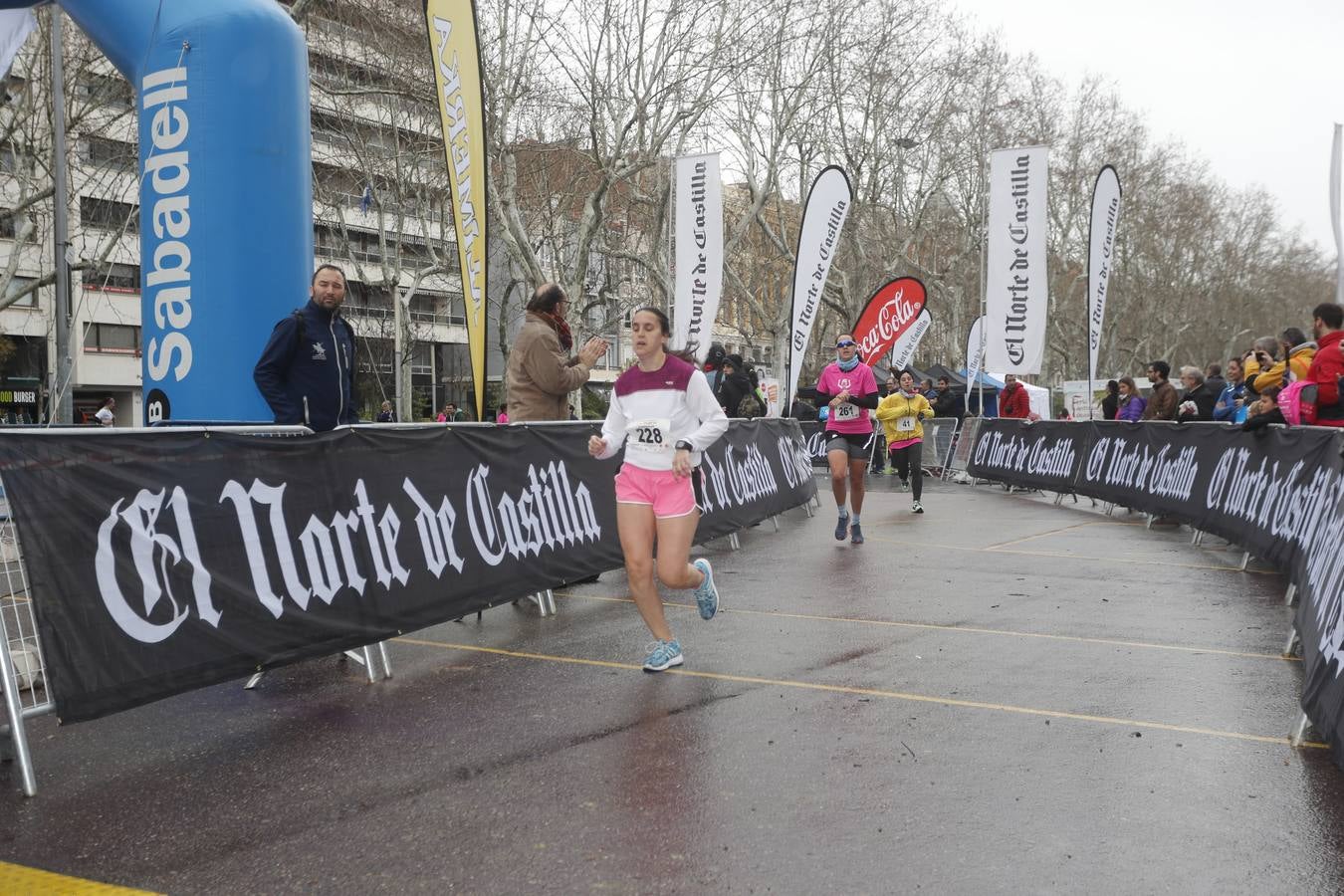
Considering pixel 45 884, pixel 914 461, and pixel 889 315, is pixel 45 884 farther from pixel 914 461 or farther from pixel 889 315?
pixel 889 315

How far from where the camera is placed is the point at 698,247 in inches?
813

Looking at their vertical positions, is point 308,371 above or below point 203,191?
below

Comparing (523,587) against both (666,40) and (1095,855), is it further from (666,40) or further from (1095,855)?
(666,40)

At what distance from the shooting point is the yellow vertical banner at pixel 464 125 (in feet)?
32.4

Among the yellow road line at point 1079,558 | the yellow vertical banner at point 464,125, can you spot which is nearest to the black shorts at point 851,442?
the yellow road line at point 1079,558

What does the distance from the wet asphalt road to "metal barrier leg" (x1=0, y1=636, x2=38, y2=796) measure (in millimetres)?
105

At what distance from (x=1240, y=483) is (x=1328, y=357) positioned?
2.48m

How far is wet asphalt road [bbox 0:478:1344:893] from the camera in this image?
369 centimetres

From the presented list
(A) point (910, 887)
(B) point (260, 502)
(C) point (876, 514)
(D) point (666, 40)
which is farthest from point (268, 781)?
(D) point (666, 40)

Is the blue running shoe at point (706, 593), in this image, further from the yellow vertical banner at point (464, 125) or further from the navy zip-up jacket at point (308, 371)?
the yellow vertical banner at point (464, 125)

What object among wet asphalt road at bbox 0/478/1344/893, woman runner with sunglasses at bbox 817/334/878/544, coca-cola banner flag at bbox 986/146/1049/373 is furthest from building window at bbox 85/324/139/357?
wet asphalt road at bbox 0/478/1344/893

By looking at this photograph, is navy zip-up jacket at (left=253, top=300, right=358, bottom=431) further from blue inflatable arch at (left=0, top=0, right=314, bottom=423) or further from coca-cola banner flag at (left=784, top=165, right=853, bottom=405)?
coca-cola banner flag at (left=784, top=165, right=853, bottom=405)

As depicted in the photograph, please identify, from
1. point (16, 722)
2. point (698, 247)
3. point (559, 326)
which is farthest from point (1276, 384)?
point (16, 722)

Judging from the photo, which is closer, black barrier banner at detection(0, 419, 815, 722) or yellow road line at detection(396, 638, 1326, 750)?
black barrier banner at detection(0, 419, 815, 722)
